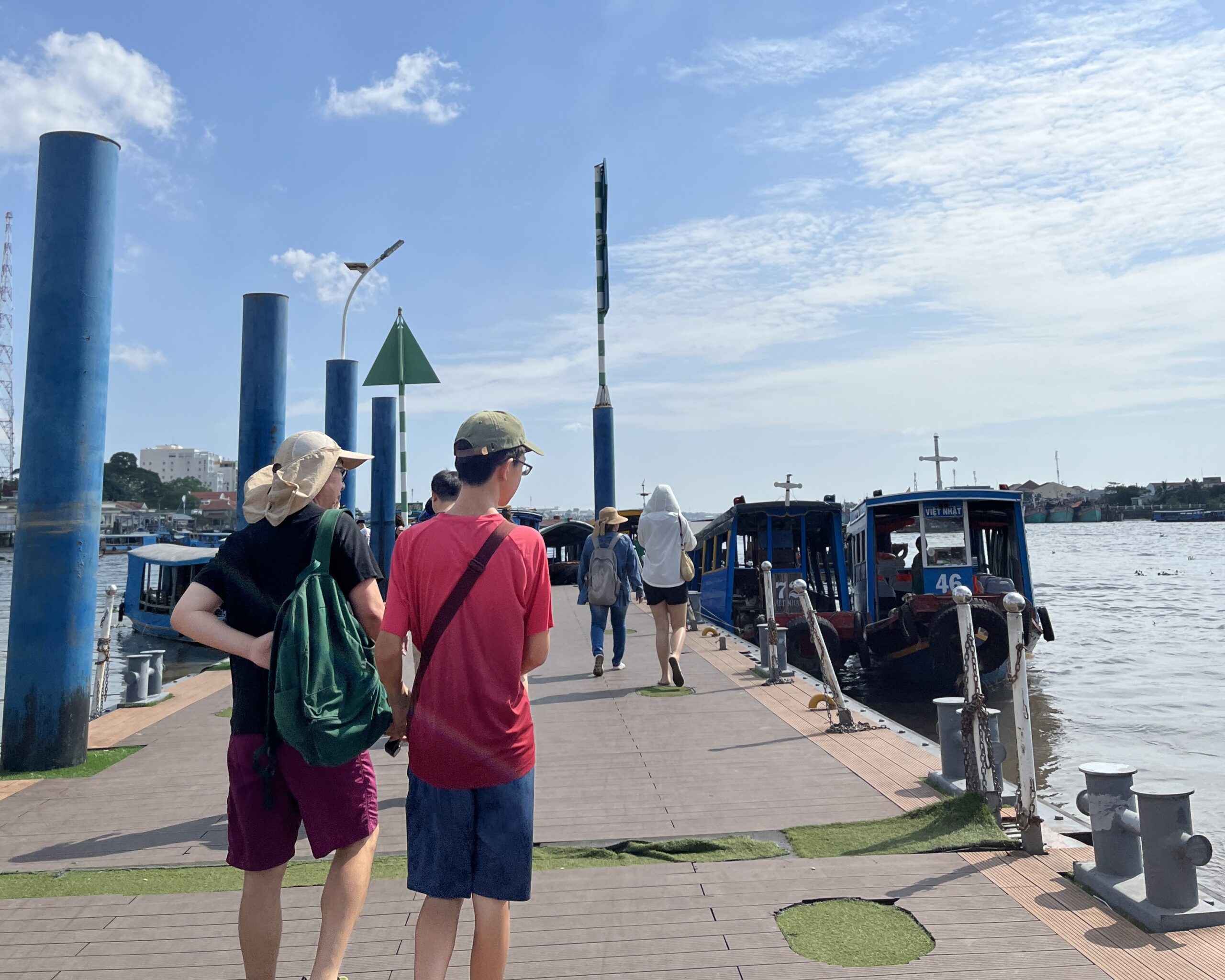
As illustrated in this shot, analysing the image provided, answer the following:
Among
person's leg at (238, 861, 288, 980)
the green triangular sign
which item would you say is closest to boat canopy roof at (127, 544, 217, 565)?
the green triangular sign

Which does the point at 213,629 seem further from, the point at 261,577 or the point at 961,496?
the point at 961,496

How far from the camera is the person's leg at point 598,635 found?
9805 millimetres

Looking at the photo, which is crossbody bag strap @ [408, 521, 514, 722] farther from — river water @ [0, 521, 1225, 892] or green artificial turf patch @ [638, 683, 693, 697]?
green artificial turf patch @ [638, 683, 693, 697]

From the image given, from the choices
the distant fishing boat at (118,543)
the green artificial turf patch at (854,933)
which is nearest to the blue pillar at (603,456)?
the green artificial turf patch at (854,933)

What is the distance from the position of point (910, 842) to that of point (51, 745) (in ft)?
18.6

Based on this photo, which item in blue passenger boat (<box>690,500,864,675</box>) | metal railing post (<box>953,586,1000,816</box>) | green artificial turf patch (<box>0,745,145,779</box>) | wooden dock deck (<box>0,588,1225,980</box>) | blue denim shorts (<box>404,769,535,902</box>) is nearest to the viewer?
blue denim shorts (<box>404,769,535,902</box>)

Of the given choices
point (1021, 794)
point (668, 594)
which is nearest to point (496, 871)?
point (1021, 794)

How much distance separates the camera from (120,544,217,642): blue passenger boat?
24422 millimetres

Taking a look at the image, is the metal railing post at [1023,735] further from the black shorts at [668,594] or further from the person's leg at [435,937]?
the black shorts at [668,594]

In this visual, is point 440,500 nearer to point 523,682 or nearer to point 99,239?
point 99,239

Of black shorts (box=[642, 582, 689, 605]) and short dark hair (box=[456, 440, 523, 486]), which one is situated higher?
short dark hair (box=[456, 440, 523, 486])

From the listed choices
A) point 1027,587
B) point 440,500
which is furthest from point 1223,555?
point 440,500

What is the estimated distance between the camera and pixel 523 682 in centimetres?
272

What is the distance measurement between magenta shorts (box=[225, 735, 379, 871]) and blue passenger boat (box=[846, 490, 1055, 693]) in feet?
39.1
